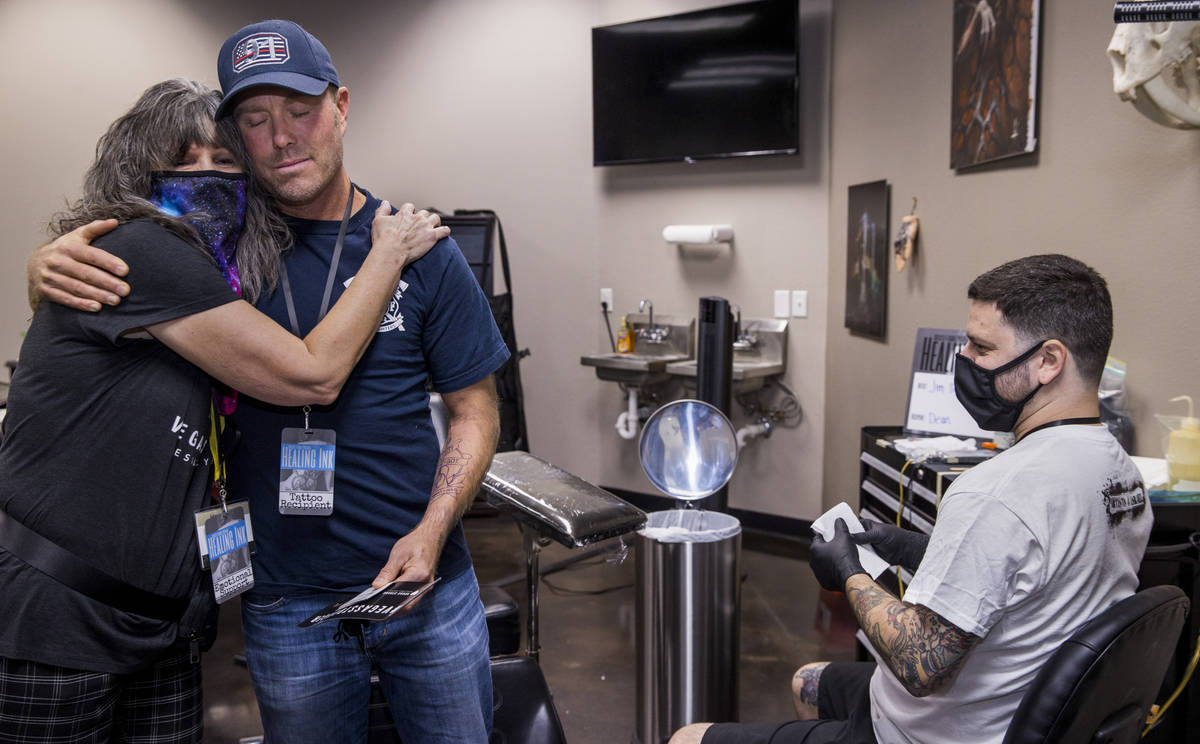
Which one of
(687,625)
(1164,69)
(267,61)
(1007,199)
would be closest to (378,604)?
(267,61)

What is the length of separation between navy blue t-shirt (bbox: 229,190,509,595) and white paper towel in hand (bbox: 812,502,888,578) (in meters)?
0.74

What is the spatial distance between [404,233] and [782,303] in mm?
3359

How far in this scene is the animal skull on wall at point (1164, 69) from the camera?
1728 mm

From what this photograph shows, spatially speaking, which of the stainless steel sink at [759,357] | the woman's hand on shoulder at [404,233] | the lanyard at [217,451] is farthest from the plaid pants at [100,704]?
the stainless steel sink at [759,357]

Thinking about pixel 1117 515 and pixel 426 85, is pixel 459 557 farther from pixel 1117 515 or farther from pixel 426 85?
pixel 426 85

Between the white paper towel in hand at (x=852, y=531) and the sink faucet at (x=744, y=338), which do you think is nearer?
the white paper towel in hand at (x=852, y=531)

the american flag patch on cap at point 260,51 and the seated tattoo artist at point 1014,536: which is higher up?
the american flag patch on cap at point 260,51

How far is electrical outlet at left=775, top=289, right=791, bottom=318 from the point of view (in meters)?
4.43

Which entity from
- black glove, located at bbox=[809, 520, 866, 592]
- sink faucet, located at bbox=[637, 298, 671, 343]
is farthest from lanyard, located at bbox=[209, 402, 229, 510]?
A: sink faucet, located at bbox=[637, 298, 671, 343]

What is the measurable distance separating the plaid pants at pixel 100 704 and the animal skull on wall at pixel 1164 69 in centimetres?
206

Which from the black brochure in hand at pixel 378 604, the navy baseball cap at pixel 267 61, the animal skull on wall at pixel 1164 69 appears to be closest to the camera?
the black brochure in hand at pixel 378 604

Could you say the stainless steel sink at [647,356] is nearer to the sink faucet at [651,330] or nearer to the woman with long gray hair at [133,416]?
the sink faucet at [651,330]

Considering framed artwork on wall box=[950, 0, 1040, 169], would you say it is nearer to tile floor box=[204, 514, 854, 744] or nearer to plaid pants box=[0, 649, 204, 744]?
tile floor box=[204, 514, 854, 744]

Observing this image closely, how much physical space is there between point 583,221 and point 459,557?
151 inches
